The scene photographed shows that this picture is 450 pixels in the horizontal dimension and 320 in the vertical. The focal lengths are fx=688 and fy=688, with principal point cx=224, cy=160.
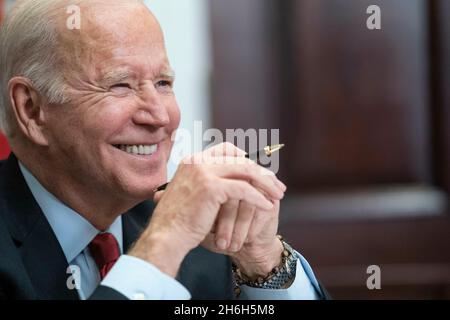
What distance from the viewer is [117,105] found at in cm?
97

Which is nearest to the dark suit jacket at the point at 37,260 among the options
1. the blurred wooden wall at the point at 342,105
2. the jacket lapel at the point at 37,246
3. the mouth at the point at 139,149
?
the jacket lapel at the point at 37,246

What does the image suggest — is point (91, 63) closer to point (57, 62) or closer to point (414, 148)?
point (57, 62)

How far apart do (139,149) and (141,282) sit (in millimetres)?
243

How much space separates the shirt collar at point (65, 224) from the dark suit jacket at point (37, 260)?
0.03 meters

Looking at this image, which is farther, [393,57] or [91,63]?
[393,57]

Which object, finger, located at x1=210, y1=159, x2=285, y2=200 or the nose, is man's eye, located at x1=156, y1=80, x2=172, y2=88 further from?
finger, located at x1=210, y1=159, x2=285, y2=200

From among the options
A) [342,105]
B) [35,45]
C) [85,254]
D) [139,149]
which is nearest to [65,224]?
[85,254]

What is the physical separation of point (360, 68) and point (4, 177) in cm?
92

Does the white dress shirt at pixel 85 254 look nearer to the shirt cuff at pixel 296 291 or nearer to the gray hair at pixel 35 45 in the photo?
the shirt cuff at pixel 296 291

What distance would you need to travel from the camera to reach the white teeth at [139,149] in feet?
3.24

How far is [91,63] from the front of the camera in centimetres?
97

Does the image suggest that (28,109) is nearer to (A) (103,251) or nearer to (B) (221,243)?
(A) (103,251)
